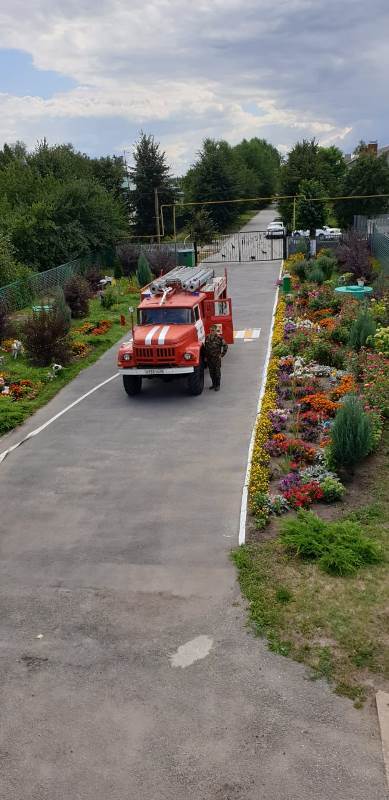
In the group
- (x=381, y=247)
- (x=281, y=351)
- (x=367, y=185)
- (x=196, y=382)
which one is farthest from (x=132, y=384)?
(x=367, y=185)

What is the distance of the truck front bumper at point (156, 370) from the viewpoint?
47.2 feet

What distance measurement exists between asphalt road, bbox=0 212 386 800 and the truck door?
6.42 metres

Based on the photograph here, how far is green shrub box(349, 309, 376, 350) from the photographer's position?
16.3m

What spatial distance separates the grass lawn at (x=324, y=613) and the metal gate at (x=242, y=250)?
3369 centimetres

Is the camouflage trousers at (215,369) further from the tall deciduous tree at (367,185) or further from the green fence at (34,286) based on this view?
the tall deciduous tree at (367,185)

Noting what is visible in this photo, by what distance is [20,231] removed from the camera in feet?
96.1

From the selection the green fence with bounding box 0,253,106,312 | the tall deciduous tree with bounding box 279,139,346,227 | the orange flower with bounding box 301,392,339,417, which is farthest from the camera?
the tall deciduous tree with bounding box 279,139,346,227

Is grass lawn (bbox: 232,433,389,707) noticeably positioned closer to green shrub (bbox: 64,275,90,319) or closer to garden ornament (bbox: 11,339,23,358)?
garden ornament (bbox: 11,339,23,358)

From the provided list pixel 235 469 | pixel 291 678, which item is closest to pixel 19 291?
pixel 235 469

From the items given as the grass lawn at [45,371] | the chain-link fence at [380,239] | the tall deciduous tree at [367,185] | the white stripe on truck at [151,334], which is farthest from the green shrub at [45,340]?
the tall deciduous tree at [367,185]

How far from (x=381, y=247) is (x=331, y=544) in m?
23.5

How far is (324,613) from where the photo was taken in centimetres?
677

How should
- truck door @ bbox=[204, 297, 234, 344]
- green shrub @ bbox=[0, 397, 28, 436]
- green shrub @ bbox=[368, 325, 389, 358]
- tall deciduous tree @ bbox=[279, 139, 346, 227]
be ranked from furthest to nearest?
tall deciduous tree @ bbox=[279, 139, 346, 227] → truck door @ bbox=[204, 297, 234, 344] → green shrub @ bbox=[368, 325, 389, 358] → green shrub @ bbox=[0, 397, 28, 436]

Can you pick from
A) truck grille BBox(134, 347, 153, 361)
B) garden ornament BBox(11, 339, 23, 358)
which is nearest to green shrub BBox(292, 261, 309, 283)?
garden ornament BBox(11, 339, 23, 358)
